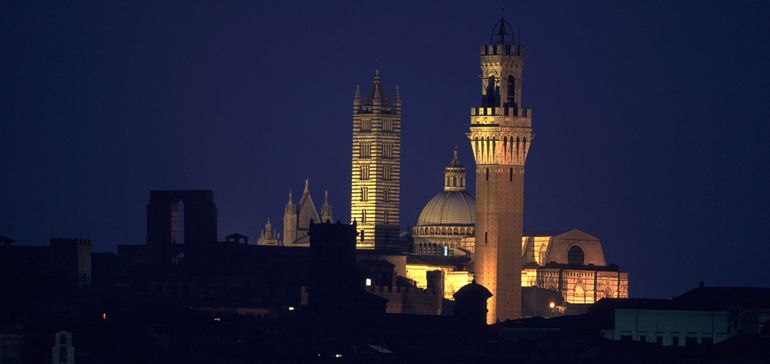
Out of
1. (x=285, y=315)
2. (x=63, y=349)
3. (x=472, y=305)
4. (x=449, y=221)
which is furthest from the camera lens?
(x=449, y=221)

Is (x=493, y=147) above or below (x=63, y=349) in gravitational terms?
above

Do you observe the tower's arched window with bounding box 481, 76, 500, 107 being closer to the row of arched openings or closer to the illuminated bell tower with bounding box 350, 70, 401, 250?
the row of arched openings

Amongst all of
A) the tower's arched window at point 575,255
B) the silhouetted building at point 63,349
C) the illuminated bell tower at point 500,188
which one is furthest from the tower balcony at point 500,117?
the silhouetted building at point 63,349

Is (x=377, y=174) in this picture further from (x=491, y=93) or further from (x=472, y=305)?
(x=472, y=305)

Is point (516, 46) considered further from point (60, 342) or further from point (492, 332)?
point (60, 342)

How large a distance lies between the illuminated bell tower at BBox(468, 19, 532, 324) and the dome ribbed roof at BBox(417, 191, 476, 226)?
21989 millimetres

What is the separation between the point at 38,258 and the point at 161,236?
12.5 metres

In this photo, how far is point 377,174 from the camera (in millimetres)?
185375

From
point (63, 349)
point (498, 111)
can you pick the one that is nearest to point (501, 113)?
point (498, 111)

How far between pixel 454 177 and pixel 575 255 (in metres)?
10.0

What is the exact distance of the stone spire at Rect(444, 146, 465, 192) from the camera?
19275 cm

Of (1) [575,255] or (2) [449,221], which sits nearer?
(1) [575,255]

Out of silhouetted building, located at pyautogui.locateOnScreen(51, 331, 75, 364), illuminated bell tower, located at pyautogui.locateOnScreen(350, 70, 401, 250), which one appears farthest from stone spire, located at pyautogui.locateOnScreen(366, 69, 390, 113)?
silhouetted building, located at pyautogui.locateOnScreen(51, 331, 75, 364)

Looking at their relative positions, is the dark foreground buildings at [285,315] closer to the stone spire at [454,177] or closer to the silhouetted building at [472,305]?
the silhouetted building at [472,305]
